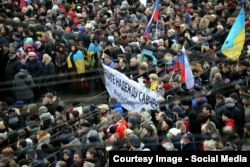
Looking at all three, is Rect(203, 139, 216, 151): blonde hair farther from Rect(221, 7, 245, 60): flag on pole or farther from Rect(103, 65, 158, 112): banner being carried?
Rect(221, 7, 245, 60): flag on pole

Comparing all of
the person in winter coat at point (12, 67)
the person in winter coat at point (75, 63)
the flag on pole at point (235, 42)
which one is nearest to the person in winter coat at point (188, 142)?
the flag on pole at point (235, 42)

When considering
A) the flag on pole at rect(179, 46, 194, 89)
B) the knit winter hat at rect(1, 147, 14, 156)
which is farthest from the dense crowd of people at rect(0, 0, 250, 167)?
the flag on pole at rect(179, 46, 194, 89)

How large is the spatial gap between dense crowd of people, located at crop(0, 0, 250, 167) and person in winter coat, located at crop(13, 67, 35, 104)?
0.8 inches

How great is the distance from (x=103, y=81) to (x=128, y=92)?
1911 mm

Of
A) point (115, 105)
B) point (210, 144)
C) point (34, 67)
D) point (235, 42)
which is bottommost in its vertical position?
point (115, 105)

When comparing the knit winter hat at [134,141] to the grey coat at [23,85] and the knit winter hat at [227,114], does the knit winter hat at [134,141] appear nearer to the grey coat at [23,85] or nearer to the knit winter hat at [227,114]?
the knit winter hat at [227,114]

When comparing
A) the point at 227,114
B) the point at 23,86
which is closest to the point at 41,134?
the point at 227,114

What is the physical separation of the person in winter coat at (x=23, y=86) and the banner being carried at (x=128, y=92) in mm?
1532

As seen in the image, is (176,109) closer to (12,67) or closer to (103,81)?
(103,81)

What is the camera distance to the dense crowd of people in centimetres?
1360

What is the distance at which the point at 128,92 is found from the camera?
16641 mm

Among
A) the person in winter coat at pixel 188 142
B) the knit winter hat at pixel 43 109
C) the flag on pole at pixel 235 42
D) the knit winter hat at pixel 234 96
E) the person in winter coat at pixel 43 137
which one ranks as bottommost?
the person in winter coat at pixel 43 137

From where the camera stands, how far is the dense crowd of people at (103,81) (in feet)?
44.6

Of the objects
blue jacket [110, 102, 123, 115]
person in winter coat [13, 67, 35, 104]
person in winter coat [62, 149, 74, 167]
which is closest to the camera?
person in winter coat [62, 149, 74, 167]
